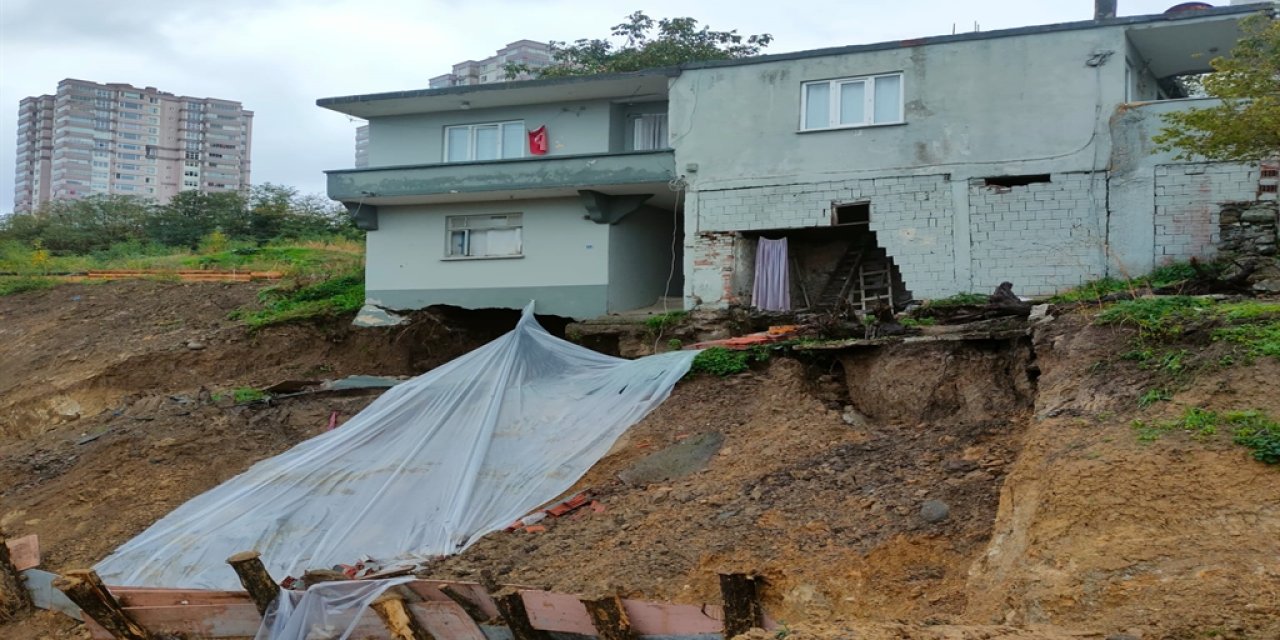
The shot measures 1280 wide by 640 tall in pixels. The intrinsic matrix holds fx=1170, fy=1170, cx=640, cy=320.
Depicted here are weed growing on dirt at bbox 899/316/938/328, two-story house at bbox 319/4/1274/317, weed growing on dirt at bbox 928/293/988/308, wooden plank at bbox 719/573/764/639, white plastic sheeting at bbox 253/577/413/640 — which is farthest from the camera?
two-story house at bbox 319/4/1274/317

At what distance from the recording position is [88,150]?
71375 millimetres

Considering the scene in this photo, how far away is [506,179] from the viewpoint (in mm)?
20344

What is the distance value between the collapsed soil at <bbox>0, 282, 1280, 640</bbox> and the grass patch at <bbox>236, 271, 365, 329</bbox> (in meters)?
0.63

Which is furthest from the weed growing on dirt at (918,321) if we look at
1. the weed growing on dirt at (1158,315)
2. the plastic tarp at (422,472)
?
the weed growing on dirt at (1158,315)

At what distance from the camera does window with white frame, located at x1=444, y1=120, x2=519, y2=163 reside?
21734 mm

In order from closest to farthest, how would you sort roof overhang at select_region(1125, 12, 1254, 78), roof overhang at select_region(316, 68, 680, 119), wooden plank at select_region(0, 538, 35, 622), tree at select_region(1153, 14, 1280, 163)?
wooden plank at select_region(0, 538, 35, 622), tree at select_region(1153, 14, 1280, 163), roof overhang at select_region(1125, 12, 1254, 78), roof overhang at select_region(316, 68, 680, 119)

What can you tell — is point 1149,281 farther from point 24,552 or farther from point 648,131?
point 24,552

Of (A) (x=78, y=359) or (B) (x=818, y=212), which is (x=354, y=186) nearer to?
(A) (x=78, y=359)

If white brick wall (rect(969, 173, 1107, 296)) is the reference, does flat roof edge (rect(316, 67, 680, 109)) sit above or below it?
above

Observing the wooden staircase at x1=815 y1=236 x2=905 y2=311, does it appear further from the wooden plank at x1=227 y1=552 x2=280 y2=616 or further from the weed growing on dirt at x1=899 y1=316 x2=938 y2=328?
the wooden plank at x1=227 y1=552 x2=280 y2=616

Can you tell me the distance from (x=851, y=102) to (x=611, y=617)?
1169cm

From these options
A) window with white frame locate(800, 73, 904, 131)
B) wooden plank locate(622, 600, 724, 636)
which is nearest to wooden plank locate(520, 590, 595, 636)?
wooden plank locate(622, 600, 724, 636)

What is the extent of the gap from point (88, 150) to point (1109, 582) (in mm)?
74483

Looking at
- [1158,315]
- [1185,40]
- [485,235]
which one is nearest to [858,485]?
[1158,315]
